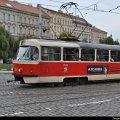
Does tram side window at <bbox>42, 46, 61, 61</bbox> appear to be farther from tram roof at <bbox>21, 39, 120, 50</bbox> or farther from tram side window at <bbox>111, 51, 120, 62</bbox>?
tram side window at <bbox>111, 51, 120, 62</bbox>

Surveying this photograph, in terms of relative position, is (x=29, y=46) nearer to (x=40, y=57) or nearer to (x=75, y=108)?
(x=40, y=57)

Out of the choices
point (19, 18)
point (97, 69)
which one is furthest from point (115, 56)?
point (19, 18)

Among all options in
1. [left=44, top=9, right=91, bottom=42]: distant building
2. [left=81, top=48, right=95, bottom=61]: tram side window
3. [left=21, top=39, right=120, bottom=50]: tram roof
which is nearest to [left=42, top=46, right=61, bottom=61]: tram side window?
[left=21, top=39, right=120, bottom=50]: tram roof

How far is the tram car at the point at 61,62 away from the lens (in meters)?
21.2

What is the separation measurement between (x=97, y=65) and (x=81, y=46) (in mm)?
1976

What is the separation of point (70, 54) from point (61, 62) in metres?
1.07

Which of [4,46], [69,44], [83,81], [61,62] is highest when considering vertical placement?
[4,46]

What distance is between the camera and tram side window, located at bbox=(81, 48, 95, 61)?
954 inches

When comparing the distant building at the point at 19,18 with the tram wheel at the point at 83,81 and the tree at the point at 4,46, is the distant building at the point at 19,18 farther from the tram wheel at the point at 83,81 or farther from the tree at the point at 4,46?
the tram wheel at the point at 83,81

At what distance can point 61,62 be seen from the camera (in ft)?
73.8

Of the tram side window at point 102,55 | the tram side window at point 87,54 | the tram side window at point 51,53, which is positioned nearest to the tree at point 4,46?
the tram side window at point 102,55

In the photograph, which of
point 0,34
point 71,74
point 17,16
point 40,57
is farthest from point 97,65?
point 17,16

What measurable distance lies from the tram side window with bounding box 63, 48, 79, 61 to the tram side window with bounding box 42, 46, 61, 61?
47cm

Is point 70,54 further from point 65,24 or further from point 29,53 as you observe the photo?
point 65,24
